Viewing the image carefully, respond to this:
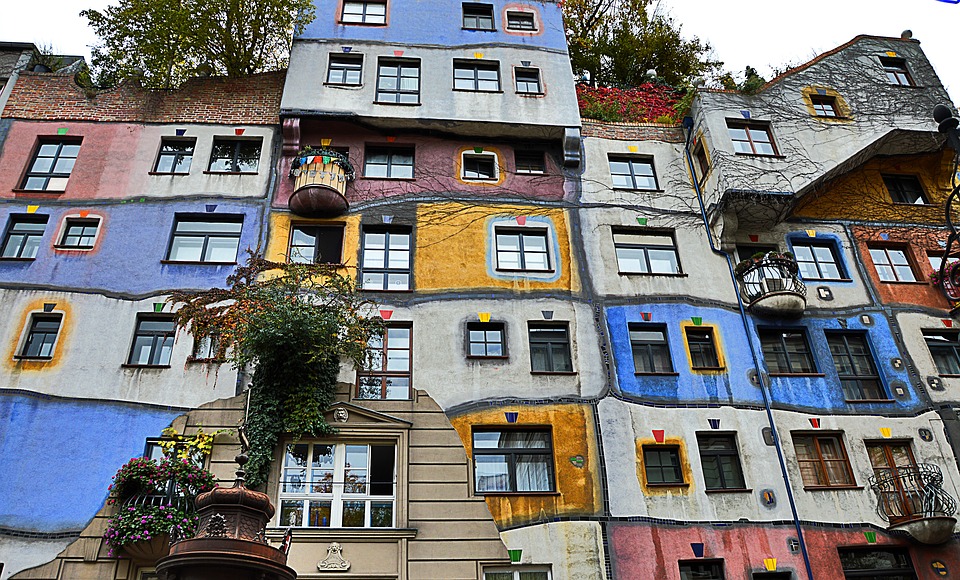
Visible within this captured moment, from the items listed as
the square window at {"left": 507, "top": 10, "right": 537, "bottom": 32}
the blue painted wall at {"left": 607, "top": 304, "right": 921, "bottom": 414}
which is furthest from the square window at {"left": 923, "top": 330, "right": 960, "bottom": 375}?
the square window at {"left": 507, "top": 10, "right": 537, "bottom": 32}

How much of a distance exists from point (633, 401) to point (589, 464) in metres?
1.73

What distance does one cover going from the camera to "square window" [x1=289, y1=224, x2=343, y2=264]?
54.1 feet

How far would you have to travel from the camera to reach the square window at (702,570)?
13664mm

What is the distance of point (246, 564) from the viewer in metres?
6.87

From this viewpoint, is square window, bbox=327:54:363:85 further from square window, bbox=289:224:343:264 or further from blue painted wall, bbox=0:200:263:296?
blue painted wall, bbox=0:200:263:296

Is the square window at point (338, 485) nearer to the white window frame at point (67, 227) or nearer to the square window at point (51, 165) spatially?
the white window frame at point (67, 227)

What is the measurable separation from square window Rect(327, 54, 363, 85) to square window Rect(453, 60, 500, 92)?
254 cm

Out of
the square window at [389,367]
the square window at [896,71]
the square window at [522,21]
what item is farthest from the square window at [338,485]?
the square window at [896,71]

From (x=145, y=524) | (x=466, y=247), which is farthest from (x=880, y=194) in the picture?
(x=145, y=524)

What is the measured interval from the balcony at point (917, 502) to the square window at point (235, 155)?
15342 mm

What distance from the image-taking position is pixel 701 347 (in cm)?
1636

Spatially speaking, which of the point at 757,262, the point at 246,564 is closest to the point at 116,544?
the point at 246,564

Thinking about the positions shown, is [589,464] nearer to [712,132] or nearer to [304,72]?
[712,132]

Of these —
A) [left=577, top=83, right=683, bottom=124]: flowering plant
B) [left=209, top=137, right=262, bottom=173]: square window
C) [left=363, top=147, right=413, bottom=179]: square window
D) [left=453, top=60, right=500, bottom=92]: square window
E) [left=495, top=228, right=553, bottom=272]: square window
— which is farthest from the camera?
[left=577, top=83, right=683, bottom=124]: flowering plant
